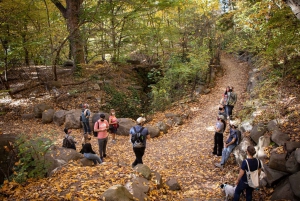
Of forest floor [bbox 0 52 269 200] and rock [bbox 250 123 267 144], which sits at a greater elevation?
rock [bbox 250 123 267 144]

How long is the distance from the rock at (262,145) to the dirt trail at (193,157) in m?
1.00

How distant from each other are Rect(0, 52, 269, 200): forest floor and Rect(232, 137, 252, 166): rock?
1.03 ft

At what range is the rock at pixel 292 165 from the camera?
511 cm

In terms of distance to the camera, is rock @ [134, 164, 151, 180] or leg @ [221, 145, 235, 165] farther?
leg @ [221, 145, 235, 165]

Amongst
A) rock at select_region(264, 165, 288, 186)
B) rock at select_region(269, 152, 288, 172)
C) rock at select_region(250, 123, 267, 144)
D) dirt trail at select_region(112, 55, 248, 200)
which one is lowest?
dirt trail at select_region(112, 55, 248, 200)

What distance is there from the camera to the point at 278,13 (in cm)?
594

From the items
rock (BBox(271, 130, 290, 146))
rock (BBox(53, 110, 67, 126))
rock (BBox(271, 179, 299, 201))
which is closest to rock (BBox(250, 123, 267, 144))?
rock (BBox(271, 130, 290, 146))

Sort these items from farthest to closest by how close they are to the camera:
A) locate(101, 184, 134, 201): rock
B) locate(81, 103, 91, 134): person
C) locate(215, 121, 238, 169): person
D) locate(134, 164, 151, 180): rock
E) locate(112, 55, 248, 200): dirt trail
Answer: locate(81, 103, 91, 134): person
locate(215, 121, 238, 169): person
locate(112, 55, 248, 200): dirt trail
locate(134, 164, 151, 180): rock
locate(101, 184, 134, 201): rock

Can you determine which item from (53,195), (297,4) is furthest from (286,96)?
(53,195)

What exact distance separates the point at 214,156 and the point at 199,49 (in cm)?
1122

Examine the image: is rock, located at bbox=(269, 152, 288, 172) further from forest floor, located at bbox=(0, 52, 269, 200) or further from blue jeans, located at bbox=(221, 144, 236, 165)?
blue jeans, located at bbox=(221, 144, 236, 165)

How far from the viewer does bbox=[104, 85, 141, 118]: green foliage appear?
14023mm

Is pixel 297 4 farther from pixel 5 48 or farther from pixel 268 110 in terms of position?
pixel 5 48

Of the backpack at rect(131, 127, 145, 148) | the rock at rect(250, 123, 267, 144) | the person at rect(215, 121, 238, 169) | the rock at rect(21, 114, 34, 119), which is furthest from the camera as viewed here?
the rock at rect(21, 114, 34, 119)
